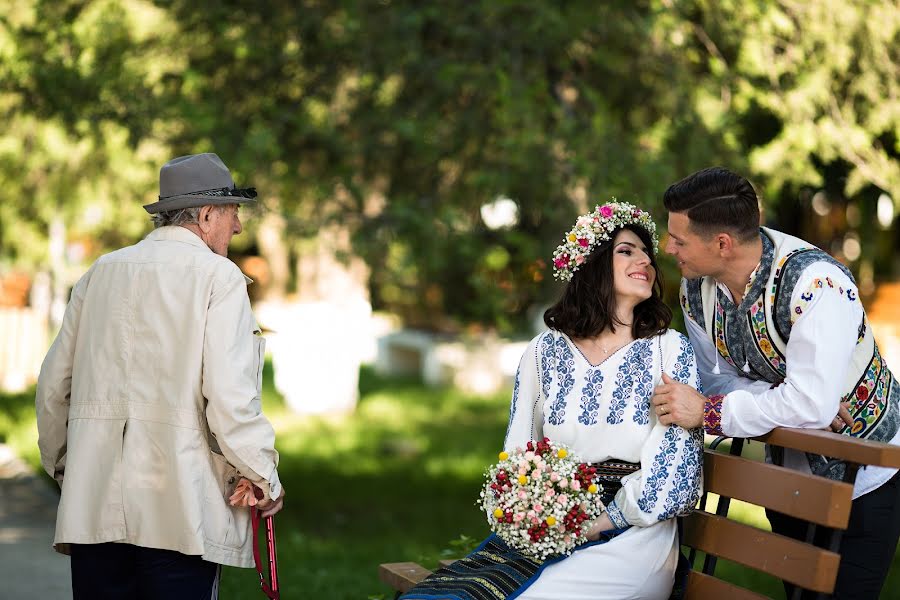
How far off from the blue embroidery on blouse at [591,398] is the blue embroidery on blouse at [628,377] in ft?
0.16

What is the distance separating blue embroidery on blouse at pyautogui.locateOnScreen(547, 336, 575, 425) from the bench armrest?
60 cm

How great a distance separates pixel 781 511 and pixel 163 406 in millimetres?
1815

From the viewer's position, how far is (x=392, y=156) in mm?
7629

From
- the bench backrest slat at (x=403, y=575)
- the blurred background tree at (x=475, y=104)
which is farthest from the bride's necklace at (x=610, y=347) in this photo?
the blurred background tree at (x=475, y=104)

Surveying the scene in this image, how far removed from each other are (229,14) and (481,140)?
1.68 meters

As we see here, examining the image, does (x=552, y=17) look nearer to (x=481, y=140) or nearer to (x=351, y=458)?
(x=481, y=140)

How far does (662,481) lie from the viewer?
3.46 meters

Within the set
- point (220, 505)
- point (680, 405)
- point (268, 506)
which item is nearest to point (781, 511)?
point (680, 405)

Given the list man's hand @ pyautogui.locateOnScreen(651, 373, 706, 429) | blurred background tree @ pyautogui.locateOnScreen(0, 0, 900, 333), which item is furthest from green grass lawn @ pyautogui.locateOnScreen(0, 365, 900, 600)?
blurred background tree @ pyautogui.locateOnScreen(0, 0, 900, 333)

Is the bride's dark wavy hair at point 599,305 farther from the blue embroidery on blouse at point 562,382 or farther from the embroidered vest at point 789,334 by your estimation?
the embroidered vest at point 789,334

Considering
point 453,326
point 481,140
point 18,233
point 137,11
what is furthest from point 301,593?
point 18,233

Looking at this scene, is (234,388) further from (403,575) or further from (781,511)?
(781,511)

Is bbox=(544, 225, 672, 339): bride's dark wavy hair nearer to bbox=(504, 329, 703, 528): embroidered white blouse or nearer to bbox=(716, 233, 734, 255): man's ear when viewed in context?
bbox=(504, 329, 703, 528): embroidered white blouse

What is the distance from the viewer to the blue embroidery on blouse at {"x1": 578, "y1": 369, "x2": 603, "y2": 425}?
3.63 metres
